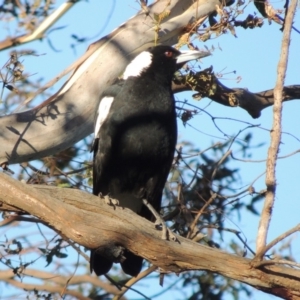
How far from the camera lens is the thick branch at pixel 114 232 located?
274 cm

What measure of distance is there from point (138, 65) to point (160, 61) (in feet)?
0.74

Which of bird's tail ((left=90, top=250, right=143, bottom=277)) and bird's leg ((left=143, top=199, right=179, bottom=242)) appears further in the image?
bird's tail ((left=90, top=250, right=143, bottom=277))

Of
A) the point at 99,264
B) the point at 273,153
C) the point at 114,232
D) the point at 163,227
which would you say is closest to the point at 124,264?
the point at 99,264

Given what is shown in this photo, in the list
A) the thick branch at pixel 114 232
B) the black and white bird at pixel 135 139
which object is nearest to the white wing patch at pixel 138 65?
the black and white bird at pixel 135 139

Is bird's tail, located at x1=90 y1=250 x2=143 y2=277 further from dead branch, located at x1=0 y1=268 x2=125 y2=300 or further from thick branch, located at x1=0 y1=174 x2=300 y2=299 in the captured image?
thick branch, located at x1=0 y1=174 x2=300 y2=299

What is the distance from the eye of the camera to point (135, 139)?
3.73m

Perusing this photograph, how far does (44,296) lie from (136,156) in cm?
92

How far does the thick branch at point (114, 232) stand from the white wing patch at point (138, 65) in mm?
1076

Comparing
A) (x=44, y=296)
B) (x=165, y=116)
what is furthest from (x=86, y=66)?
(x=44, y=296)

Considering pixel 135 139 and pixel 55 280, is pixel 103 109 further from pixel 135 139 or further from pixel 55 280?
pixel 55 280

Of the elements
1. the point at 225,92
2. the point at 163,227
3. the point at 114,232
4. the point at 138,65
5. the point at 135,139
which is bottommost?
the point at 114,232

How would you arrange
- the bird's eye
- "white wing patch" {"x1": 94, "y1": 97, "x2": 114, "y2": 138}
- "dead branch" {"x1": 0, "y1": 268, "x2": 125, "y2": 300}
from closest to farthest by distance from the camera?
1. "white wing patch" {"x1": 94, "y1": 97, "x2": 114, "y2": 138}
2. the bird's eye
3. "dead branch" {"x1": 0, "y1": 268, "x2": 125, "y2": 300}

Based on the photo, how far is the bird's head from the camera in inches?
154

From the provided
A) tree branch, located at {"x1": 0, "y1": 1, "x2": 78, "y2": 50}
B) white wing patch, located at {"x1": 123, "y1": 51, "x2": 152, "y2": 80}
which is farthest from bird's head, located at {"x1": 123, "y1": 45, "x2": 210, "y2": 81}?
tree branch, located at {"x1": 0, "y1": 1, "x2": 78, "y2": 50}
